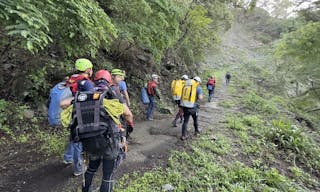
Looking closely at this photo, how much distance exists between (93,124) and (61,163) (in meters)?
2.69

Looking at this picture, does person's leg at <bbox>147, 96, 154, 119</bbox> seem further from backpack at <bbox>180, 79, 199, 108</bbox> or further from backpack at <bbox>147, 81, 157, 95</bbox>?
backpack at <bbox>180, 79, 199, 108</bbox>

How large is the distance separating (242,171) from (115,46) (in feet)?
23.9

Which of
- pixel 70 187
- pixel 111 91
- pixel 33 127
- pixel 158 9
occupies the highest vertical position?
pixel 158 9

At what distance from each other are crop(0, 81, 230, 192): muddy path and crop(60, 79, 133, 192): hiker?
1536mm

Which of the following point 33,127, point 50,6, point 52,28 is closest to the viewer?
point 50,6

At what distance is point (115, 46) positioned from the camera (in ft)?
37.3

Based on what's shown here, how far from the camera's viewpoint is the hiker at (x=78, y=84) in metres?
3.99

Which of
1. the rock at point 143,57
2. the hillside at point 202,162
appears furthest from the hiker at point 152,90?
the rock at point 143,57

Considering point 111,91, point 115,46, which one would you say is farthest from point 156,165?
point 115,46

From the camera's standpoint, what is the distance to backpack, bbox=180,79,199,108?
753 centimetres

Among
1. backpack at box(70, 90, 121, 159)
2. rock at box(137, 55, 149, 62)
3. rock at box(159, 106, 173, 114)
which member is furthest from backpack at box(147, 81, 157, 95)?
backpack at box(70, 90, 121, 159)

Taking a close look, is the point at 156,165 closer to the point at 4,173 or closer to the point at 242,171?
the point at 242,171

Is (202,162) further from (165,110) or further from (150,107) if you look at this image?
(165,110)

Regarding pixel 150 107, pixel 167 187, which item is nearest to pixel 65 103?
pixel 167 187
